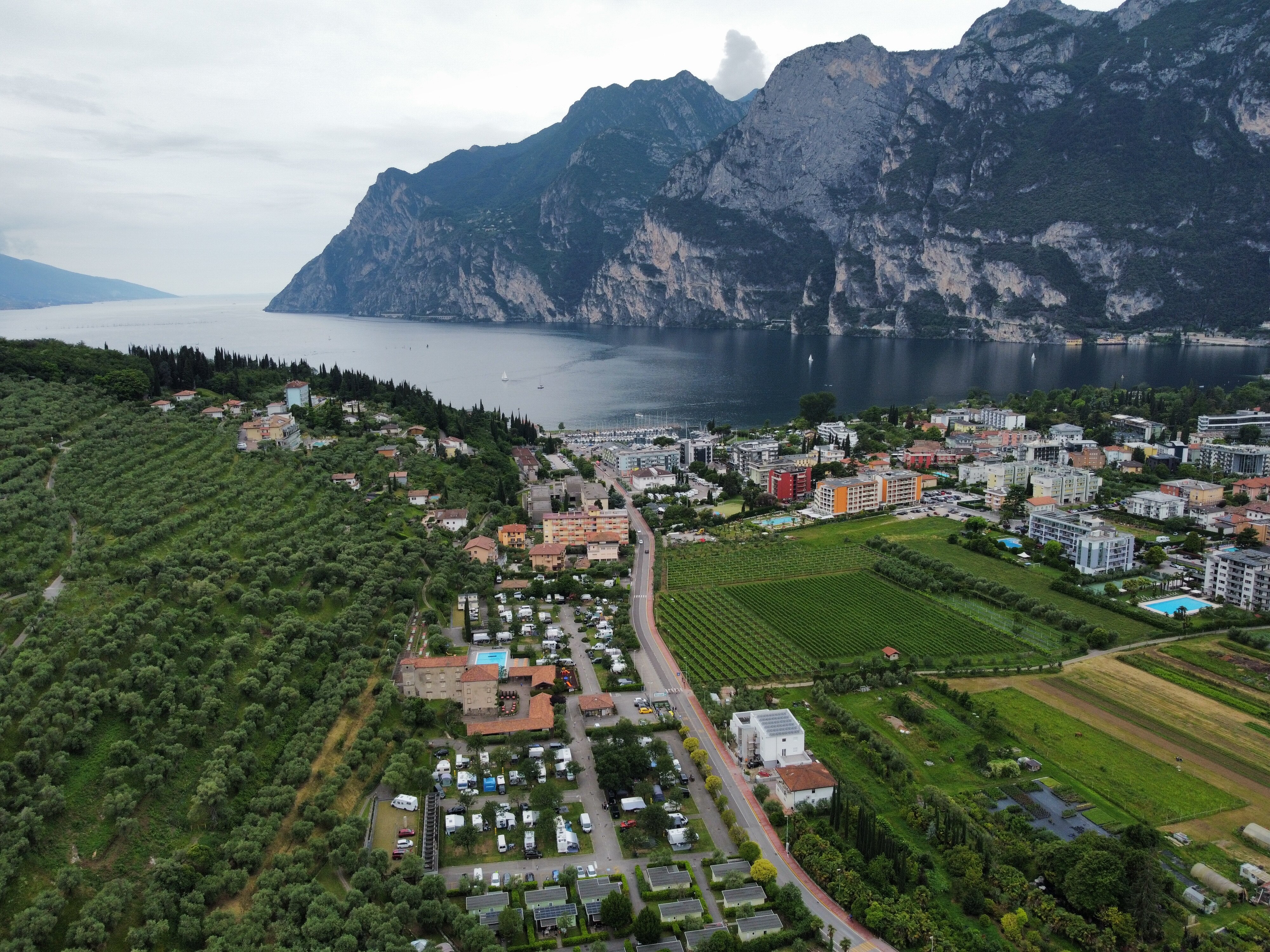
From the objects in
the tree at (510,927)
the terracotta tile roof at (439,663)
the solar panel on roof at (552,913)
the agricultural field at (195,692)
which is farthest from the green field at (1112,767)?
the agricultural field at (195,692)

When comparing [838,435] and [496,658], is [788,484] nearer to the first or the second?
[838,435]

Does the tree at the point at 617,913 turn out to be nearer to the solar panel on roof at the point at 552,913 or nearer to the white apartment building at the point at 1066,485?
the solar panel on roof at the point at 552,913

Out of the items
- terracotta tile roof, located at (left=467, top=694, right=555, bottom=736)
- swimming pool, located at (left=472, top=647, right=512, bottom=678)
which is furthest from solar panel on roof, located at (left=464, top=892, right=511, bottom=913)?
swimming pool, located at (left=472, top=647, right=512, bottom=678)

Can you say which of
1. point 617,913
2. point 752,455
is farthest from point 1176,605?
point 752,455

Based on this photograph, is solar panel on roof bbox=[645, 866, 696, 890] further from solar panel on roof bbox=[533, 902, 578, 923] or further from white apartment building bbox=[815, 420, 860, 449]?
white apartment building bbox=[815, 420, 860, 449]

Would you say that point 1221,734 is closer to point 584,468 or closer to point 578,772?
point 578,772

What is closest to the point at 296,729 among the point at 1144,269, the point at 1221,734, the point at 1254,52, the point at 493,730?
the point at 493,730
